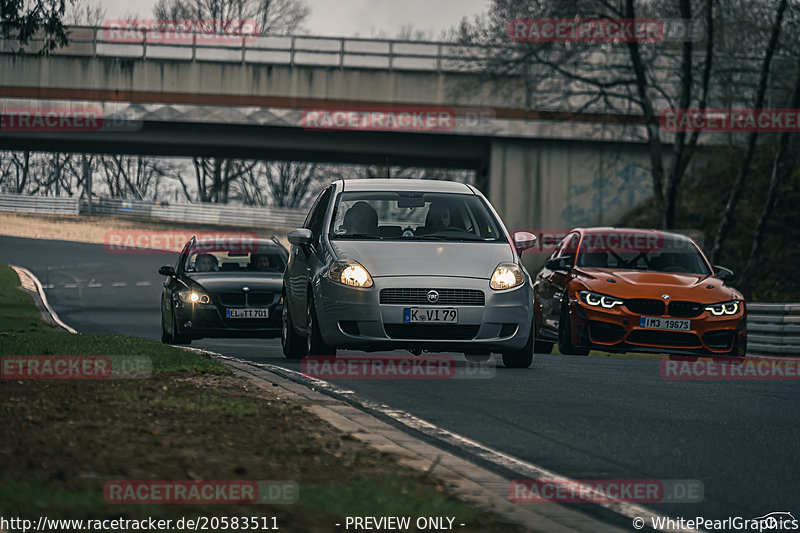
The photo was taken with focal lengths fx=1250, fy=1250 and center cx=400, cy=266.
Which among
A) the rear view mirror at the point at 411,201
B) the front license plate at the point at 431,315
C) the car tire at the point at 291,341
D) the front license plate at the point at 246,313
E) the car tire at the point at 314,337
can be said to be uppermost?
the rear view mirror at the point at 411,201

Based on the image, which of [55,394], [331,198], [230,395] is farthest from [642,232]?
[55,394]

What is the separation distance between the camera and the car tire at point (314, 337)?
11891mm

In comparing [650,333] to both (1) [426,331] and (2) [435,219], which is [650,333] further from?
(1) [426,331]

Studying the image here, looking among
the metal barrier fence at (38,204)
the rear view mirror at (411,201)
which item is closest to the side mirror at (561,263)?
the rear view mirror at (411,201)

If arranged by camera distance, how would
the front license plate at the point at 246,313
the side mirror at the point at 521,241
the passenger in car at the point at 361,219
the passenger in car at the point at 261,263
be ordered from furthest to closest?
the passenger in car at the point at 261,263 → the front license plate at the point at 246,313 → the side mirror at the point at 521,241 → the passenger in car at the point at 361,219

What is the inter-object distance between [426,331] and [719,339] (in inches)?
170

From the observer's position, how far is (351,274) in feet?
37.5

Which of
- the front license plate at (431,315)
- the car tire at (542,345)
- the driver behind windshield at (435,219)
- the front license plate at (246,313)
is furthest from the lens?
the front license plate at (246,313)

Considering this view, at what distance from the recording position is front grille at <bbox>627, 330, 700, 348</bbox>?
549 inches

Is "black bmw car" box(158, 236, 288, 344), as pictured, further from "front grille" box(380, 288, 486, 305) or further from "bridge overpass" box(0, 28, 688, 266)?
"bridge overpass" box(0, 28, 688, 266)

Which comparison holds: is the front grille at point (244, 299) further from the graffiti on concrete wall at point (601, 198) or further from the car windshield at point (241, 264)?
the graffiti on concrete wall at point (601, 198)

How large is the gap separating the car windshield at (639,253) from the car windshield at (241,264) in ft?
16.8

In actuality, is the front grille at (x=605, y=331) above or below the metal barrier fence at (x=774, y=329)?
above

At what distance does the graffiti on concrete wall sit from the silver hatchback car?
2983 cm
